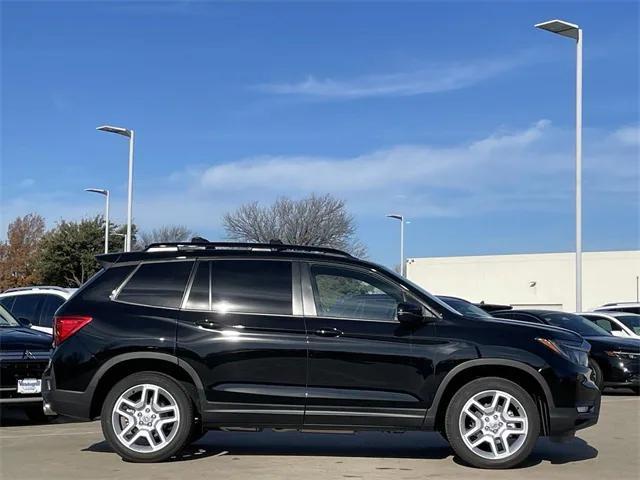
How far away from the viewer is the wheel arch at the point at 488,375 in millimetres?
7461

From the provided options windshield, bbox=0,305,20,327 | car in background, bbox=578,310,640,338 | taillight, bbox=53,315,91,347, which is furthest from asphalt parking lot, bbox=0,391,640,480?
car in background, bbox=578,310,640,338

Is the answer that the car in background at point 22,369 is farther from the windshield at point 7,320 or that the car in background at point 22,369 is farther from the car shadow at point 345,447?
the car shadow at point 345,447

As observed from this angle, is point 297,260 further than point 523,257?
No

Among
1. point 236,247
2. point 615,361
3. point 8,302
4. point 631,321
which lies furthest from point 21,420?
point 631,321

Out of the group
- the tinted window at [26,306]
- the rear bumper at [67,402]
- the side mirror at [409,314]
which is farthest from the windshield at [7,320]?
the side mirror at [409,314]

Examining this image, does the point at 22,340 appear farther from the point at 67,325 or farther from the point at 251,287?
the point at 251,287

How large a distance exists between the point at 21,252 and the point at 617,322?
54.1 metres

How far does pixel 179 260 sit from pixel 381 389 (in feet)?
7.48

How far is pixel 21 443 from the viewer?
884 cm

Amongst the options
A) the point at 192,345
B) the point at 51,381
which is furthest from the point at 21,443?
the point at 192,345

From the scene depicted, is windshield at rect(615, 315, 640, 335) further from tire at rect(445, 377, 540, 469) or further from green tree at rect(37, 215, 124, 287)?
green tree at rect(37, 215, 124, 287)

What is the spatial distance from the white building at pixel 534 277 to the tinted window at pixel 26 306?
36.7 m

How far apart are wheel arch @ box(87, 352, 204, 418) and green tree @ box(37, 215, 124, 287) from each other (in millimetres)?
47952

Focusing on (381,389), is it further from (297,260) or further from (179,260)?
(179,260)
